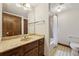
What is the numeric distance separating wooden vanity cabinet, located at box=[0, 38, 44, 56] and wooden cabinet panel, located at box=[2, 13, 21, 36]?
0.82ft

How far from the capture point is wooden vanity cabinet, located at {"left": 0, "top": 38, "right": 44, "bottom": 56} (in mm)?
1214

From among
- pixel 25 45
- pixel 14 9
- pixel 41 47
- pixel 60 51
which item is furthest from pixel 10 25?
pixel 60 51

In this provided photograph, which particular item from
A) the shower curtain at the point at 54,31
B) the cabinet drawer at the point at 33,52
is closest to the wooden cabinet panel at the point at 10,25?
the cabinet drawer at the point at 33,52

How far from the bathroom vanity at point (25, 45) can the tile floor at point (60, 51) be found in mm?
176

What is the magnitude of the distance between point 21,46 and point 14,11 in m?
0.51

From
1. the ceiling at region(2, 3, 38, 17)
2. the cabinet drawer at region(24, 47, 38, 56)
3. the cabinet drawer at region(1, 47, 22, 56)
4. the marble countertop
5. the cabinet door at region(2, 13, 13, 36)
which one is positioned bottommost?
the cabinet drawer at region(24, 47, 38, 56)

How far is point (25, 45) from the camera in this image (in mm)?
1294

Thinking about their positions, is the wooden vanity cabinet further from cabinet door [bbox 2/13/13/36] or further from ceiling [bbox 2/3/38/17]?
ceiling [bbox 2/3/38/17]

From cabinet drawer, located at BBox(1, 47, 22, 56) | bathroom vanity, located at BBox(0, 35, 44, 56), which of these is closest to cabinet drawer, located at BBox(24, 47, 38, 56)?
bathroom vanity, located at BBox(0, 35, 44, 56)

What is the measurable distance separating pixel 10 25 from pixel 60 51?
0.85 m

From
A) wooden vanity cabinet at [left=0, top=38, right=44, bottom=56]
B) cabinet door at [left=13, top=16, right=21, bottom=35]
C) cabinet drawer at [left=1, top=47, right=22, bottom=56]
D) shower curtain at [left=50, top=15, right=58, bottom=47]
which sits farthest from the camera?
shower curtain at [left=50, top=15, right=58, bottom=47]

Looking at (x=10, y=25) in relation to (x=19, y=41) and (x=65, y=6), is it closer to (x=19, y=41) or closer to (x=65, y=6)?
(x=19, y=41)

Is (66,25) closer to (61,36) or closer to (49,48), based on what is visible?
(61,36)

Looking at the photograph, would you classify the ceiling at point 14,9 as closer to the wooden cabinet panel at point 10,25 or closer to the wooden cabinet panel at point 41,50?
the wooden cabinet panel at point 10,25
